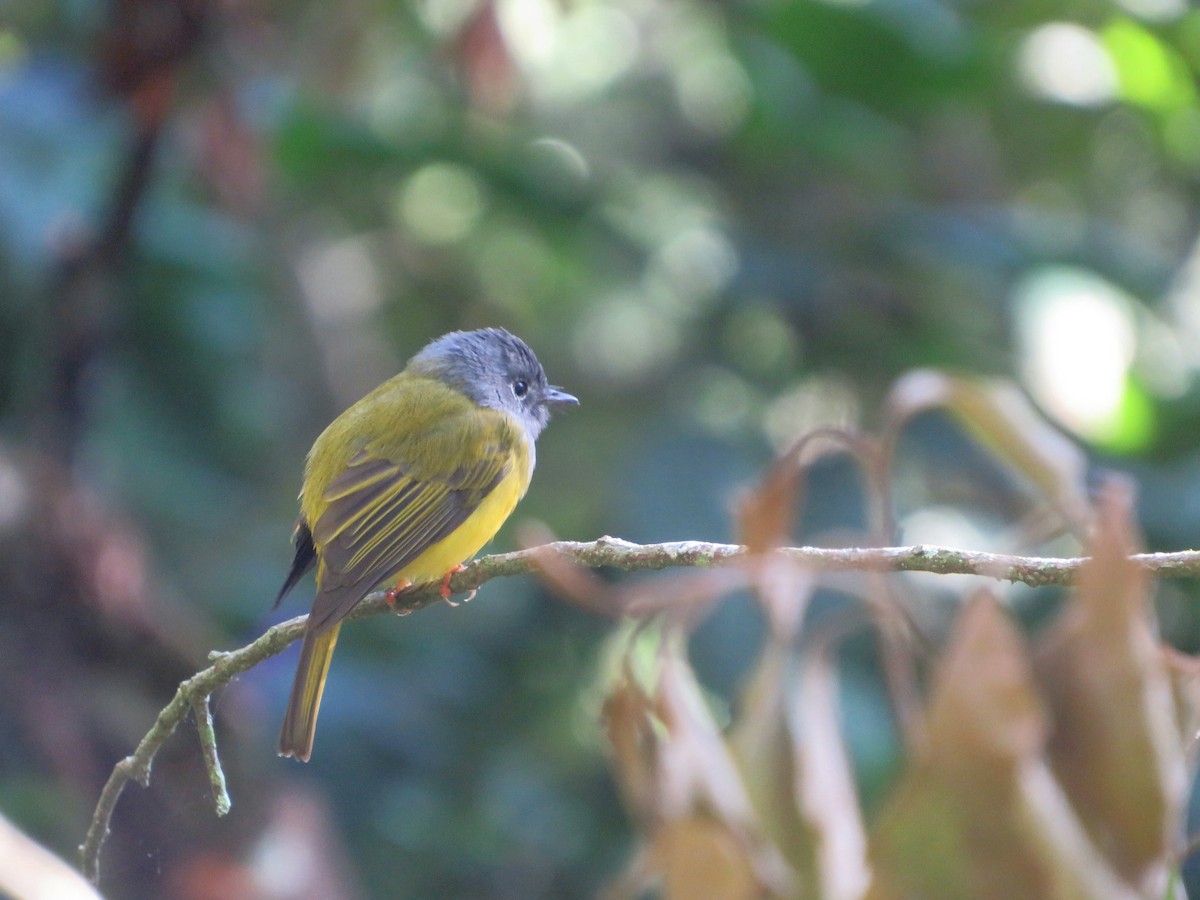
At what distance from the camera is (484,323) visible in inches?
288

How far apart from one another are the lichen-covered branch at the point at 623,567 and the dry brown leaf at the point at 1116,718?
271 mm

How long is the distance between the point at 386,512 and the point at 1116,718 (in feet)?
7.20

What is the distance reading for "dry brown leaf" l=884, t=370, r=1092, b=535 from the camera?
76.2 inches

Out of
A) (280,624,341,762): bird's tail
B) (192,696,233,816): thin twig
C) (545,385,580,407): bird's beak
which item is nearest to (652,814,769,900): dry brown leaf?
(192,696,233,816): thin twig

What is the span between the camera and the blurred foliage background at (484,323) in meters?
4.51

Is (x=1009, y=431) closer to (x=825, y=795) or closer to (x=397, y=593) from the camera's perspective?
(x=825, y=795)

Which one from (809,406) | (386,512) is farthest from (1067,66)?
(386,512)

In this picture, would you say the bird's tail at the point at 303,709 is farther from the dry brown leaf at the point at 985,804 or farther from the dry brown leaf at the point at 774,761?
the dry brown leaf at the point at 985,804

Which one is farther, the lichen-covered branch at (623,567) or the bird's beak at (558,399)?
the bird's beak at (558,399)

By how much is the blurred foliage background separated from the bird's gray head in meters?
0.89

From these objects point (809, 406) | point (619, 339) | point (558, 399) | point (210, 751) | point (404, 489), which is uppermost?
point (619, 339)

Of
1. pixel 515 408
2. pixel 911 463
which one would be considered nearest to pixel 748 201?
pixel 911 463

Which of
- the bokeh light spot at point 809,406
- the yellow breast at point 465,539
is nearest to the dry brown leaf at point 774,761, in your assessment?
the yellow breast at point 465,539

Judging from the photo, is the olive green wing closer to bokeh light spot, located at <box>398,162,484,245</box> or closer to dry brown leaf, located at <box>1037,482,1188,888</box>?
dry brown leaf, located at <box>1037,482,1188,888</box>
